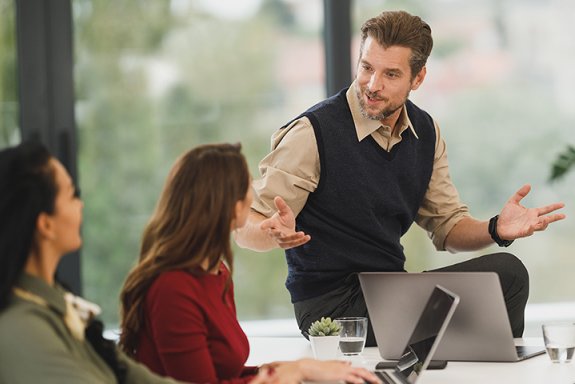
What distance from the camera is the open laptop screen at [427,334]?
214 centimetres

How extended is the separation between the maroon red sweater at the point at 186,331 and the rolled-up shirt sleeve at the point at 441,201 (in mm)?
1420

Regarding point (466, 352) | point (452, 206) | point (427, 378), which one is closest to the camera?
point (427, 378)

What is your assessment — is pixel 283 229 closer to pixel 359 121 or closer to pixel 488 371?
pixel 359 121

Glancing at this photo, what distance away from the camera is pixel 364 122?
324 centimetres

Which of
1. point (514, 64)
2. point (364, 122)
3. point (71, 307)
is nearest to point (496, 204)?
point (514, 64)

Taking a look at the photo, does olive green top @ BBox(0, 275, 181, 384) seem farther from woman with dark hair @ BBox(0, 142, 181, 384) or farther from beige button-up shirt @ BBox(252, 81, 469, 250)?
beige button-up shirt @ BBox(252, 81, 469, 250)

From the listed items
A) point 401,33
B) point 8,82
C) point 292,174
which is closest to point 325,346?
point 292,174

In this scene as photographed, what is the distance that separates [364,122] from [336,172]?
19 centimetres

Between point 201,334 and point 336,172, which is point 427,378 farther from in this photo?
point 336,172

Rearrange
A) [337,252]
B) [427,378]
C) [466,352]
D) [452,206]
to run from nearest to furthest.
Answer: [427,378]
[466,352]
[337,252]
[452,206]

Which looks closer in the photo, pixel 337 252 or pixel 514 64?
pixel 337 252

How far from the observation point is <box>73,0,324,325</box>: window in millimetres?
4711

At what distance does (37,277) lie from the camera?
1673mm

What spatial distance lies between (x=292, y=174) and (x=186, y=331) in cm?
113
